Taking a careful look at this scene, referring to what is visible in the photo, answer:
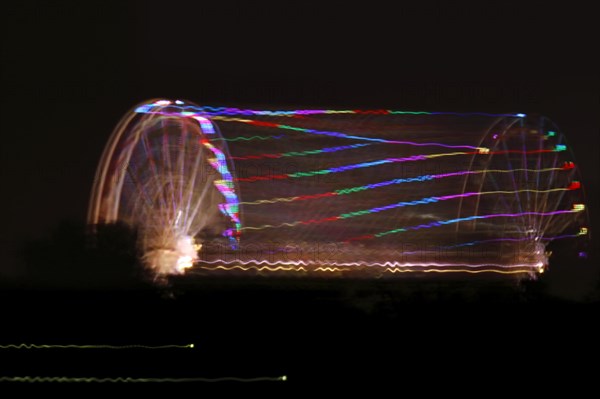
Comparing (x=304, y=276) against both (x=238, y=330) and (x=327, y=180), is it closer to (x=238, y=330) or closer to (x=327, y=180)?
(x=327, y=180)

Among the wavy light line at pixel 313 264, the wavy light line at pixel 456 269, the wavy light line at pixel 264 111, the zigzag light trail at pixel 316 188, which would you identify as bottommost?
the wavy light line at pixel 456 269

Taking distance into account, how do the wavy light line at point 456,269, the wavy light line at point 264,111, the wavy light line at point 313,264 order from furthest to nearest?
the wavy light line at point 264,111, the wavy light line at point 456,269, the wavy light line at point 313,264

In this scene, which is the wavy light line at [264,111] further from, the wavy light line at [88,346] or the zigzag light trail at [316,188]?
the wavy light line at [88,346]

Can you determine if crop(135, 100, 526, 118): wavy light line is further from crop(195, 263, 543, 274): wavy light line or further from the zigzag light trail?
crop(195, 263, 543, 274): wavy light line

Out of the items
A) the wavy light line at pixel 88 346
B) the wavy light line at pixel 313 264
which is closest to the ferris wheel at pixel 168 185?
the wavy light line at pixel 313 264

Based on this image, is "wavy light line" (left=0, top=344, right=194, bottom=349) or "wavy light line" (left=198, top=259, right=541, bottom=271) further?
"wavy light line" (left=198, top=259, right=541, bottom=271)

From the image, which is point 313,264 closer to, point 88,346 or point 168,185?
point 168,185

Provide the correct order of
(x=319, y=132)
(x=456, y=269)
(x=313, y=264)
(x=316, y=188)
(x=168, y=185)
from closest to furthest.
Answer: (x=313, y=264), (x=456, y=269), (x=316, y=188), (x=319, y=132), (x=168, y=185)

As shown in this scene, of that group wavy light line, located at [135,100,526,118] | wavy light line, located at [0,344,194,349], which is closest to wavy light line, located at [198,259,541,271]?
wavy light line, located at [135,100,526,118]

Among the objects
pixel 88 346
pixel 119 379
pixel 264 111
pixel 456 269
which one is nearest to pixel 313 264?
pixel 456 269

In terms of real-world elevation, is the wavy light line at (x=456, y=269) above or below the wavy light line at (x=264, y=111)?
below

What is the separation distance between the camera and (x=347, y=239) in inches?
408

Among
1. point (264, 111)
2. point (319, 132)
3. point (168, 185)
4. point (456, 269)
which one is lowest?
point (456, 269)

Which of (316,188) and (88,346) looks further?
(316,188)
